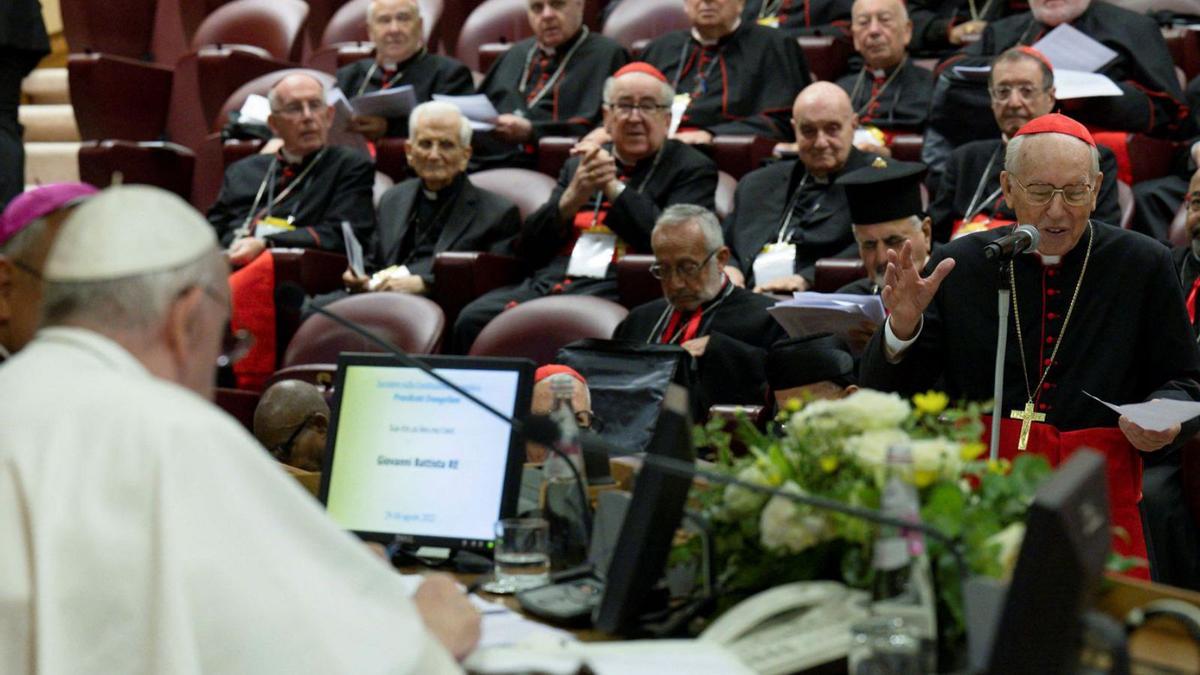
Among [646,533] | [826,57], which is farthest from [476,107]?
[646,533]

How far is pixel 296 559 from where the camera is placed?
1646 mm

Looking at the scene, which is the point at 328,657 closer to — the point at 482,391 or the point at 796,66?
the point at 482,391

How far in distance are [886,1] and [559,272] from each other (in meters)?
1.82

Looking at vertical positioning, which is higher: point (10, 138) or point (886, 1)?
point (886, 1)

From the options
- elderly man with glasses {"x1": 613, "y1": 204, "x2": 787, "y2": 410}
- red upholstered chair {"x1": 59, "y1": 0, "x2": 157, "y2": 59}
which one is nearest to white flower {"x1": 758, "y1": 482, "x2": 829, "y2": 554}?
elderly man with glasses {"x1": 613, "y1": 204, "x2": 787, "y2": 410}

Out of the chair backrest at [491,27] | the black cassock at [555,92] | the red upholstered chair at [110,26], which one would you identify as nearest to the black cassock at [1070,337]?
the black cassock at [555,92]

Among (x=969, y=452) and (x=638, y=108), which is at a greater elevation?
(x=969, y=452)

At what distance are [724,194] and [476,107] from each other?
124 cm

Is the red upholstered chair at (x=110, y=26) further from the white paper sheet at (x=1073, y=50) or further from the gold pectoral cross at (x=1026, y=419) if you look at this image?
the gold pectoral cross at (x=1026, y=419)

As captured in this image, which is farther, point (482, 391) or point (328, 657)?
point (482, 391)

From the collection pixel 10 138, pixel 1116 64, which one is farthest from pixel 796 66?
pixel 10 138

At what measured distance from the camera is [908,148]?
587cm

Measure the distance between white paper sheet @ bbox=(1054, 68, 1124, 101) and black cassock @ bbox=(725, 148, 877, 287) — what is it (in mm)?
682

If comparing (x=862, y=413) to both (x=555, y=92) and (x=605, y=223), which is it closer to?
(x=605, y=223)
